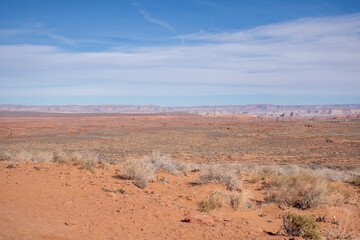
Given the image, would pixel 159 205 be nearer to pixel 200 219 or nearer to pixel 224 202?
pixel 200 219

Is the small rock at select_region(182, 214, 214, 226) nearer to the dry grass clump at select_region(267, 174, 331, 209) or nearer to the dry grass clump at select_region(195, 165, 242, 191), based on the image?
the dry grass clump at select_region(267, 174, 331, 209)

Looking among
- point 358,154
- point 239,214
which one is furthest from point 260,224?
point 358,154

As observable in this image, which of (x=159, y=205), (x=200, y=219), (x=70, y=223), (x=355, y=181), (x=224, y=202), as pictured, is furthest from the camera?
(x=355, y=181)

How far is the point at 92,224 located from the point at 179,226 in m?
1.79

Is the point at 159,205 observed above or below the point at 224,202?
above

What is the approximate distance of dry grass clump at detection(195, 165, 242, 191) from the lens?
32.9ft

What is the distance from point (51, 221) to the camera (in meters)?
5.23

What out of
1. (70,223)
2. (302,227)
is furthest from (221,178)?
(70,223)

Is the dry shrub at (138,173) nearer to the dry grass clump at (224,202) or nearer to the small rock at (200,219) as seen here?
the dry grass clump at (224,202)

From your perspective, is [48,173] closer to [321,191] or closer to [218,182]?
[218,182]

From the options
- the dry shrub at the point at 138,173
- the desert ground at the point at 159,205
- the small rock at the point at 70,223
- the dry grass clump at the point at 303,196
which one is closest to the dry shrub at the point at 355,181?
the desert ground at the point at 159,205

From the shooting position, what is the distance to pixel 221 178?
1047 centimetres

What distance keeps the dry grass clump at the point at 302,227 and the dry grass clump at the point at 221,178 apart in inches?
162

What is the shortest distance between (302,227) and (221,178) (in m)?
5.05
